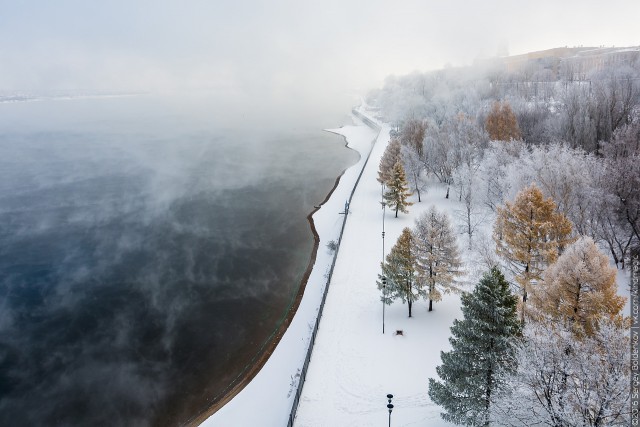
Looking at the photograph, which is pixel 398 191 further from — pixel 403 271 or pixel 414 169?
pixel 403 271

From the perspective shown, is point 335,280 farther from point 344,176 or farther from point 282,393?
point 344,176

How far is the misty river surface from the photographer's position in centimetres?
2188

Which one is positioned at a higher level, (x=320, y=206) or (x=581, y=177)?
(x=581, y=177)

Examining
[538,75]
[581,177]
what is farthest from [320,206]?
[538,75]

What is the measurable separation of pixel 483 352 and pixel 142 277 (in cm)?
2783

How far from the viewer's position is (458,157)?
153 ft

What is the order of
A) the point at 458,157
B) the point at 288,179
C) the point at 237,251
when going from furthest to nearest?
the point at 288,179, the point at 458,157, the point at 237,251

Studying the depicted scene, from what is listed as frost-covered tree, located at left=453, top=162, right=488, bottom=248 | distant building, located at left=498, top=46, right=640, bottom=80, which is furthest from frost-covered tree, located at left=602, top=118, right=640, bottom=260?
distant building, located at left=498, top=46, right=640, bottom=80

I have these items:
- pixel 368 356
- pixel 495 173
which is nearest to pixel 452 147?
pixel 495 173

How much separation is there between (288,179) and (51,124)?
118m

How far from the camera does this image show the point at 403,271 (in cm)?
2459

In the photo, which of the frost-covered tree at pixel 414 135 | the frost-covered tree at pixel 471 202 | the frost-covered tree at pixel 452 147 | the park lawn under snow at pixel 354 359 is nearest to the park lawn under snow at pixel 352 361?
the park lawn under snow at pixel 354 359

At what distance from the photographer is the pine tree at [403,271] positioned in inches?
962

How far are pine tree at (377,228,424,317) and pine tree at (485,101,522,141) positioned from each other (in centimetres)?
2934
